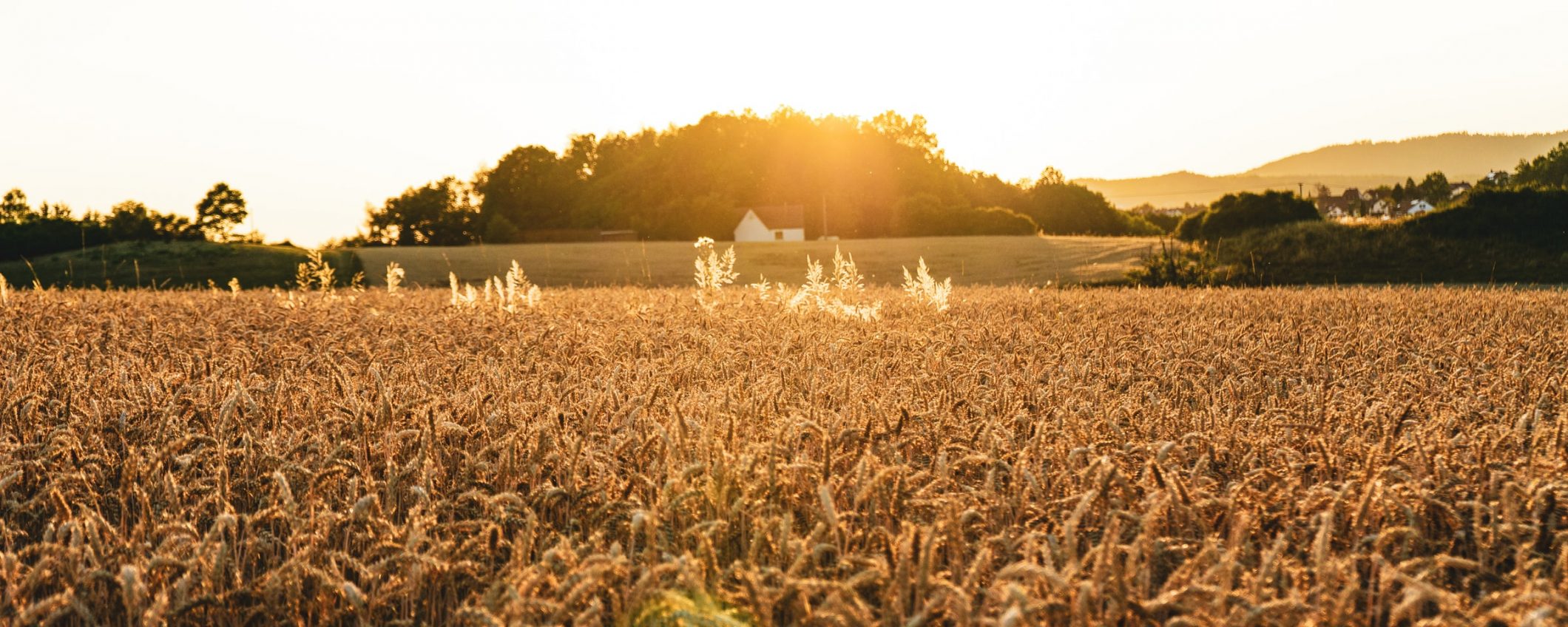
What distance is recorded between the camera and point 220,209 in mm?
55500

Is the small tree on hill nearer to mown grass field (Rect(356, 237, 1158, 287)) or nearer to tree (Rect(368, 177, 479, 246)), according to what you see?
mown grass field (Rect(356, 237, 1158, 287))

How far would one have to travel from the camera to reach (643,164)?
73.2 metres

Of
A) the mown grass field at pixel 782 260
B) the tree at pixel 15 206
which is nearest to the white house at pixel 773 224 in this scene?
the mown grass field at pixel 782 260

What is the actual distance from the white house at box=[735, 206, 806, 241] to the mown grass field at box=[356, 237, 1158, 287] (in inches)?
931

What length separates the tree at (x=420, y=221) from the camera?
6556 cm

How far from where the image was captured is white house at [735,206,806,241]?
71.4m

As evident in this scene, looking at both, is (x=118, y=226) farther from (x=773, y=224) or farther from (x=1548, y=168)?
(x=1548, y=168)

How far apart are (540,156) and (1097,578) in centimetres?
7824

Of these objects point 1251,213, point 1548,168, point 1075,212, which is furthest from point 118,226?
point 1548,168

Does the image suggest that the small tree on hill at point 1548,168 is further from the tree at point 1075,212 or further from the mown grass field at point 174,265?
the mown grass field at point 174,265

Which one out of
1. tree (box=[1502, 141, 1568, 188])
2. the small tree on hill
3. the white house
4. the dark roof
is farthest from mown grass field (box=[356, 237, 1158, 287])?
the small tree on hill

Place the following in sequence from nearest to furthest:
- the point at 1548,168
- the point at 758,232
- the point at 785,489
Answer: the point at 785,489 < the point at 758,232 < the point at 1548,168

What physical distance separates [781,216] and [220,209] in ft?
116

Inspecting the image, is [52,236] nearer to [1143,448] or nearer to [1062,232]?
[1143,448]
